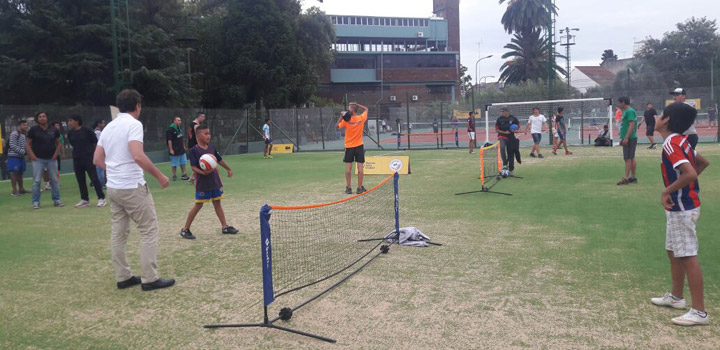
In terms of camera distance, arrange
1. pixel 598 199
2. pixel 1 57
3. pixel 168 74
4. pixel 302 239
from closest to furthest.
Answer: pixel 302 239, pixel 598 199, pixel 1 57, pixel 168 74

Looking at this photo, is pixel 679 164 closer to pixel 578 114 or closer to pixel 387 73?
pixel 578 114

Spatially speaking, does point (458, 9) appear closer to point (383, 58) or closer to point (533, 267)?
point (383, 58)

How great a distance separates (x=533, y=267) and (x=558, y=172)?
10.1 meters

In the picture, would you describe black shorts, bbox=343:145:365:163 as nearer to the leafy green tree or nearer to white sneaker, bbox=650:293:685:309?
white sneaker, bbox=650:293:685:309

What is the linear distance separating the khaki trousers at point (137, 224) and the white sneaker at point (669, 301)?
4.97 metres

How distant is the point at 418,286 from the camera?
18.0 ft

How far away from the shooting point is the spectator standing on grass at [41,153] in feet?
37.5

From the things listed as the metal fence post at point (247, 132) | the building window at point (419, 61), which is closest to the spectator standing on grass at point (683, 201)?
the metal fence post at point (247, 132)

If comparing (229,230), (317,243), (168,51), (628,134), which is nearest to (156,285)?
(317,243)

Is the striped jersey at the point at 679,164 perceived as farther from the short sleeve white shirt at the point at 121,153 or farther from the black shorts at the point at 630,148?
the black shorts at the point at 630,148

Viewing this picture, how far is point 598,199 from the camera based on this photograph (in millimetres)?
10406

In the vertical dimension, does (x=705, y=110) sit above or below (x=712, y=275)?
above

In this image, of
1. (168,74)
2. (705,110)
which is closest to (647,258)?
(705,110)

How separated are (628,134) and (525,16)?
55.5 m
